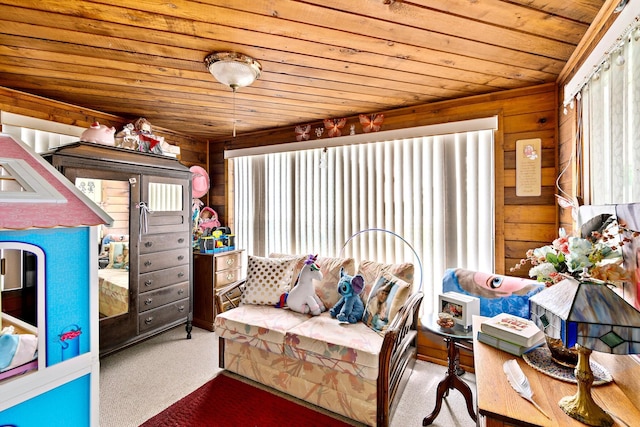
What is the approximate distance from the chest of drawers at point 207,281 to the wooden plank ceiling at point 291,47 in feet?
5.49

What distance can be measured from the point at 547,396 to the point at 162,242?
2.94 meters

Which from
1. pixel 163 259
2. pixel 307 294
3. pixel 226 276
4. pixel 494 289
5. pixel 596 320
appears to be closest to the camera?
pixel 596 320

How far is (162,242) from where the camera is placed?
2.81 meters

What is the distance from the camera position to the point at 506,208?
245 centimetres

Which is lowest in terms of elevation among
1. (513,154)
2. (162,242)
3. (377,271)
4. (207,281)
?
(207,281)

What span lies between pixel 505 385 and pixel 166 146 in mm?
3444

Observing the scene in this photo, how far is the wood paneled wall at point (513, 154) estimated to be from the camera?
230 cm

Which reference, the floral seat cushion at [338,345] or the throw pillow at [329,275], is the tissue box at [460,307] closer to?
the floral seat cushion at [338,345]

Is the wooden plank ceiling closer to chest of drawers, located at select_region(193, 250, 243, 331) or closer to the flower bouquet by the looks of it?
the flower bouquet

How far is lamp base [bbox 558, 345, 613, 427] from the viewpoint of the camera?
0.92 metres

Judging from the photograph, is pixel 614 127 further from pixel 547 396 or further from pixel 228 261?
pixel 228 261

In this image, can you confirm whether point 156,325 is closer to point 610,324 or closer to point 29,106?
point 29,106

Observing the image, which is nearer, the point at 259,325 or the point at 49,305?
the point at 49,305

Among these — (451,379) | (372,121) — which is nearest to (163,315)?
(451,379)
